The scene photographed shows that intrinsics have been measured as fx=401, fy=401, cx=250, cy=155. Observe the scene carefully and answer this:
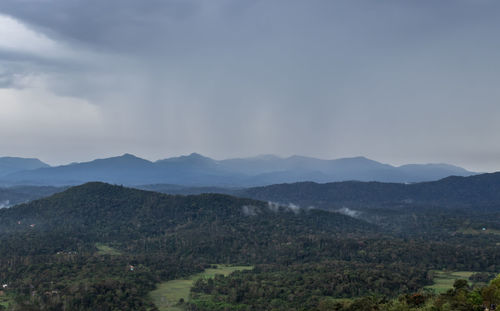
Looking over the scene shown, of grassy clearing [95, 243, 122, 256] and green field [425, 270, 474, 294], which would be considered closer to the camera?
green field [425, 270, 474, 294]

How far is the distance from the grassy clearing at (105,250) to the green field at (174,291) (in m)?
32.6

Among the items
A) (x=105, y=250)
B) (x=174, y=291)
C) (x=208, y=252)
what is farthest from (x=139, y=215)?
(x=174, y=291)

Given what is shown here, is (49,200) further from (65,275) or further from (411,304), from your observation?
(411,304)

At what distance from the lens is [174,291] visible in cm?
8788

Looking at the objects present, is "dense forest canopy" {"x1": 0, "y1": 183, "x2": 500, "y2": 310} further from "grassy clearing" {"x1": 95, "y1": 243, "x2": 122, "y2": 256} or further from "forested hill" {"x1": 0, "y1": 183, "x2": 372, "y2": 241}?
"grassy clearing" {"x1": 95, "y1": 243, "x2": 122, "y2": 256}

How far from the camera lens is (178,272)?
103875 millimetres

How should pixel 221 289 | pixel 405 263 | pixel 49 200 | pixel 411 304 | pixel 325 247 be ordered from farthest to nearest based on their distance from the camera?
pixel 49 200 < pixel 325 247 < pixel 405 263 < pixel 221 289 < pixel 411 304

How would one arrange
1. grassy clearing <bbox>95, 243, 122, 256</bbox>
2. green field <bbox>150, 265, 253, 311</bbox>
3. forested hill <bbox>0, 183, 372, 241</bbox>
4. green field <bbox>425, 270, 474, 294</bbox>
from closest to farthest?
green field <bbox>150, 265, 253, 311</bbox>
green field <bbox>425, 270, 474, 294</bbox>
grassy clearing <bbox>95, 243, 122, 256</bbox>
forested hill <bbox>0, 183, 372, 241</bbox>

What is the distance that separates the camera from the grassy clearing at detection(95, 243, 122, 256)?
399 feet

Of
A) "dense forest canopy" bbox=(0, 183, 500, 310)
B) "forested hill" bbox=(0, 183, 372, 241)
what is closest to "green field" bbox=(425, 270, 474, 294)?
"dense forest canopy" bbox=(0, 183, 500, 310)

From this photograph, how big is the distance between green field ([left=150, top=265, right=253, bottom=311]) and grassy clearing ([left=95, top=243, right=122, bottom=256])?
1283 inches

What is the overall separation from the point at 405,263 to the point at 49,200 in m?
148

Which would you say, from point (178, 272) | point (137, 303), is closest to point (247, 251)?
point (178, 272)

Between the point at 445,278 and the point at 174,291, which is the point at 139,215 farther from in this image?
the point at 445,278
